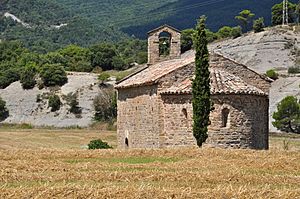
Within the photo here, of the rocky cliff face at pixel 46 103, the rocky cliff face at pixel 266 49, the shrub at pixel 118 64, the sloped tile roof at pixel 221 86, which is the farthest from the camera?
the shrub at pixel 118 64

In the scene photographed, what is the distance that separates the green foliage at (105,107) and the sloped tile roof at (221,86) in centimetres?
4402

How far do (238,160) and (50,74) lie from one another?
227ft

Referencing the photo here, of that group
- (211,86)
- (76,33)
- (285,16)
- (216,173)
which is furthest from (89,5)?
(216,173)

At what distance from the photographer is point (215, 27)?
604ft

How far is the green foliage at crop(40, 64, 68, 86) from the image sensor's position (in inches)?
3489

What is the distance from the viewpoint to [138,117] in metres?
35.9

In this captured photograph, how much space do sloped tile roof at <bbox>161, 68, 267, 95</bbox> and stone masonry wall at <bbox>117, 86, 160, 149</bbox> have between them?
5.33 ft

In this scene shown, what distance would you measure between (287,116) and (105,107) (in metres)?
23.6

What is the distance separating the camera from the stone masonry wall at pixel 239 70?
34.2m

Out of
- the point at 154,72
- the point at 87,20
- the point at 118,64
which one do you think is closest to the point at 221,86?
the point at 154,72

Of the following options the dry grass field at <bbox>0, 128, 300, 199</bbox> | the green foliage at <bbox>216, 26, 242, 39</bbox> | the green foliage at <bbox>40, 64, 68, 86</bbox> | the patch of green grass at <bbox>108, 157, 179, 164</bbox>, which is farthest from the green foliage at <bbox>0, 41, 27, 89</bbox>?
the patch of green grass at <bbox>108, 157, 179, 164</bbox>

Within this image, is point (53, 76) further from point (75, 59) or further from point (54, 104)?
point (75, 59)

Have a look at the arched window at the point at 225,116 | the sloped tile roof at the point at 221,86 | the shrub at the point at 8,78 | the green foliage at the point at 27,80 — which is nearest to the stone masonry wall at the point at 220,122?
the arched window at the point at 225,116

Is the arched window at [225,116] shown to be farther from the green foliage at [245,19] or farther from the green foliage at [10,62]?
the green foliage at [245,19]
